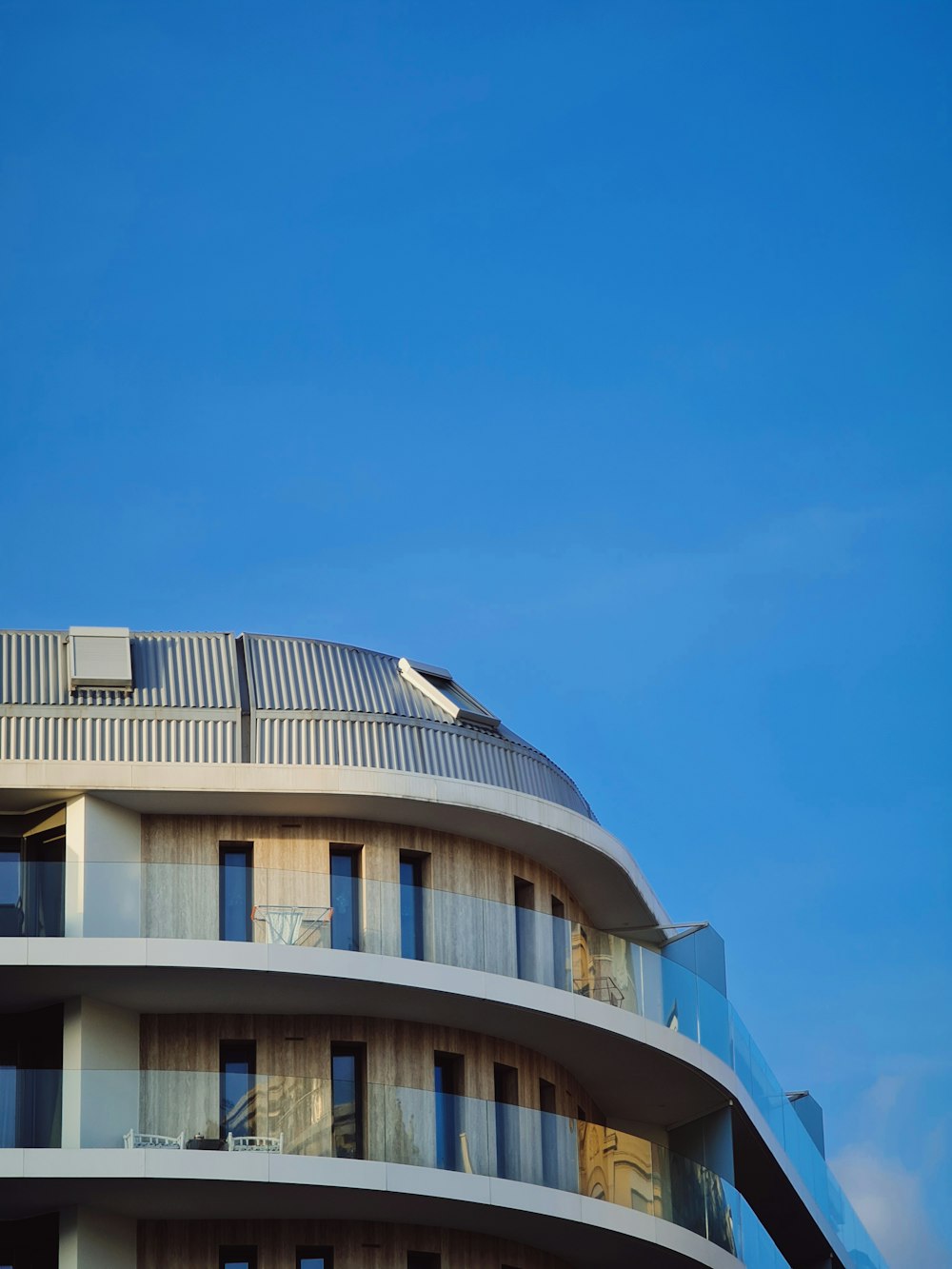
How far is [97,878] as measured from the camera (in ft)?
120

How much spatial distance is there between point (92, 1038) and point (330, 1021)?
384cm

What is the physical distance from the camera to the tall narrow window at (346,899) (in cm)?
3822

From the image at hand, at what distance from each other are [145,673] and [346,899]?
16.5 ft

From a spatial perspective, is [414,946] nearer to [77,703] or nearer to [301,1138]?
[301,1138]

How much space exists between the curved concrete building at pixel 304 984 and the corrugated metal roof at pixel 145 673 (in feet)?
0.17

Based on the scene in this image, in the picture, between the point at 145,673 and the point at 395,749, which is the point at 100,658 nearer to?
the point at 145,673

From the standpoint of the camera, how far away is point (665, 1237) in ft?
130

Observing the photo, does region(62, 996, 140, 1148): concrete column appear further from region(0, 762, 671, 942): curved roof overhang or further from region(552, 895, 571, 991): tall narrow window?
region(552, 895, 571, 991): tall narrow window

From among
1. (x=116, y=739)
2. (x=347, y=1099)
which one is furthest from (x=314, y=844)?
(x=347, y=1099)

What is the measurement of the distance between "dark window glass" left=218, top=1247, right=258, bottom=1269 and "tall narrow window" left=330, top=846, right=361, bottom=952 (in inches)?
190

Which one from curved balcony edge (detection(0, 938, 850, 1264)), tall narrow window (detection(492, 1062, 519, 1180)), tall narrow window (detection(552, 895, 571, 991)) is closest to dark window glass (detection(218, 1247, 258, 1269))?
curved balcony edge (detection(0, 938, 850, 1264))

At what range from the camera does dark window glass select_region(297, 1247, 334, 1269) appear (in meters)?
37.2

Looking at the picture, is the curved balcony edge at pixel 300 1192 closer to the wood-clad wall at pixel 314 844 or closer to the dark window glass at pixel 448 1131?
the dark window glass at pixel 448 1131

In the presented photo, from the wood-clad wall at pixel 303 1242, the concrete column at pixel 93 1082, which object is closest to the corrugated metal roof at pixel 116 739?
the concrete column at pixel 93 1082
